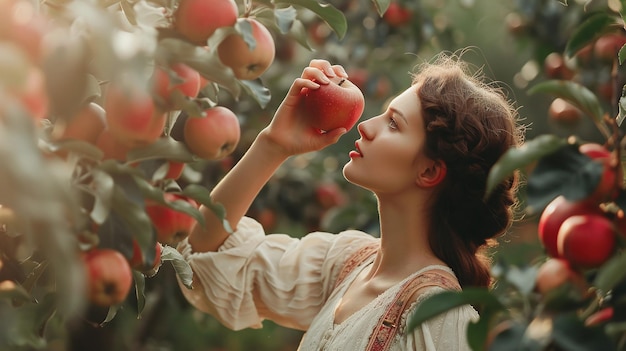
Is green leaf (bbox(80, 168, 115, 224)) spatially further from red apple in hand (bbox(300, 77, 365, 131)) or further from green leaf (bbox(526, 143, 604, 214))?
red apple in hand (bbox(300, 77, 365, 131))

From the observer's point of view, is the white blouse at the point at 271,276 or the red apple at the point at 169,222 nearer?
the red apple at the point at 169,222

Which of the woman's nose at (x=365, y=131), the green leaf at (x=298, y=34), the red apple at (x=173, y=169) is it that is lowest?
the woman's nose at (x=365, y=131)

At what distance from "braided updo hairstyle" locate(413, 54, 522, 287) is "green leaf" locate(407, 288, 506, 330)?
730mm

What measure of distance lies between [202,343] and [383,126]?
405cm

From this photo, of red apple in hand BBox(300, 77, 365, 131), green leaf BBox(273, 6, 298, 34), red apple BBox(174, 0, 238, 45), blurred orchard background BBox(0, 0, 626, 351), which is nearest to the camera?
blurred orchard background BBox(0, 0, 626, 351)

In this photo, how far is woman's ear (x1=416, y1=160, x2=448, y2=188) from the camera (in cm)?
163

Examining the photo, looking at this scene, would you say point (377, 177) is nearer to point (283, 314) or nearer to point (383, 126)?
point (383, 126)

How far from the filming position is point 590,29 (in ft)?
4.07

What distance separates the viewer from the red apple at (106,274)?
933mm

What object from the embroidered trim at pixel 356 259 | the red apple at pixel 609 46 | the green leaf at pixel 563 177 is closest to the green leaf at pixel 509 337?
the green leaf at pixel 563 177

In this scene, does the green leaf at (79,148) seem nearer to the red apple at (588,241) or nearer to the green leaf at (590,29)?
the red apple at (588,241)

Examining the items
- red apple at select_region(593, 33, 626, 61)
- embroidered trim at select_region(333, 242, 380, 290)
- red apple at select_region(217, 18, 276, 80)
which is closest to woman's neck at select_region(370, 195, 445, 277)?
embroidered trim at select_region(333, 242, 380, 290)

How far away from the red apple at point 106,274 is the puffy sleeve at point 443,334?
0.66 metres

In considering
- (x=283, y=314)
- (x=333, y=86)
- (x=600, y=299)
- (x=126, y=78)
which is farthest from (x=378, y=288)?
(x=126, y=78)
